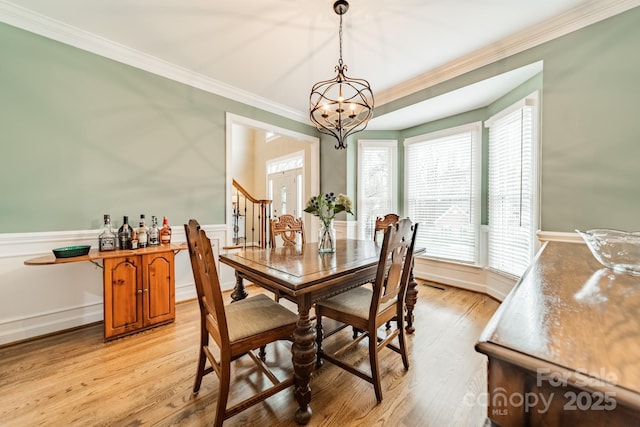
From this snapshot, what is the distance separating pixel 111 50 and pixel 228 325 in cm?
303

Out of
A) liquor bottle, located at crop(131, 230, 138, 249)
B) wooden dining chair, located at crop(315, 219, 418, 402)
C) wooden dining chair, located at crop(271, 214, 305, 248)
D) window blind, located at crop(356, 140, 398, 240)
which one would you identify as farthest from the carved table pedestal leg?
window blind, located at crop(356, 140, 398, 240)

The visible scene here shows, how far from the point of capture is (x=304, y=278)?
1.38 metres

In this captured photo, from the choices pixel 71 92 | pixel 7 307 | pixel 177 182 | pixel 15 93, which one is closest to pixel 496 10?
pixel 177 182

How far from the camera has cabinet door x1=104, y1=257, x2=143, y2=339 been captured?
6.92 ft

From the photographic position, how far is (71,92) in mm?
2326

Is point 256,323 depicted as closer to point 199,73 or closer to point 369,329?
point 369,329

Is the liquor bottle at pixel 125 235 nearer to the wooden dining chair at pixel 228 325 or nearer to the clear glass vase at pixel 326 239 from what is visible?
the wooden dining chair at pixel 228 325

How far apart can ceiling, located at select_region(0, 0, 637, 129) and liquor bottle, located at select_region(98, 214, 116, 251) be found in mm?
1734

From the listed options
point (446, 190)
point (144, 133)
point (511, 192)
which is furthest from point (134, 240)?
point (511, 192)

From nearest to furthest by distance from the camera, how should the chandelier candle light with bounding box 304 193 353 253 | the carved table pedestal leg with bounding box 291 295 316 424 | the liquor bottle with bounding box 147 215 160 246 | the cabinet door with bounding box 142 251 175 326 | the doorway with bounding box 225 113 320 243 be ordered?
the carved table pedestal leg with bounding box 291 295 316 424
the chandelier candle light with bounding box 304 193 353 253
the cabinet door with bounding box 142 251 175 326
the liquor bottle with bounding box 147 215 160 246
the doorway with bounding box 225 113 320 243

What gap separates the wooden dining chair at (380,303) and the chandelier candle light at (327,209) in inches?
17.8

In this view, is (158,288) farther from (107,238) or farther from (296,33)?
(296,33)

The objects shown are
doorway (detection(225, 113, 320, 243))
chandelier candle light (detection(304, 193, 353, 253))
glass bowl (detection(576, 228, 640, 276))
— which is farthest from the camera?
doorway (detection(225, 113, 320, 243))

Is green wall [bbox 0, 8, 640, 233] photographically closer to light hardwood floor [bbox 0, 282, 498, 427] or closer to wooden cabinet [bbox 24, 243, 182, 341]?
wooden cabinet [bbox 24, 243, 182, 341]
